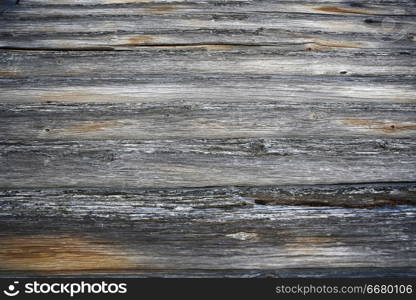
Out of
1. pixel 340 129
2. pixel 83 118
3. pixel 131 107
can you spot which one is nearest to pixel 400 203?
pixel 340 129

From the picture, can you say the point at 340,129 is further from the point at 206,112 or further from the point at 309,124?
the point at 206,112

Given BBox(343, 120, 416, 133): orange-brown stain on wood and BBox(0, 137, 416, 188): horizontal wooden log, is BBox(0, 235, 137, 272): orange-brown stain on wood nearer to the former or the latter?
BBox(0, 137, 416, 188): horizontal wooden log

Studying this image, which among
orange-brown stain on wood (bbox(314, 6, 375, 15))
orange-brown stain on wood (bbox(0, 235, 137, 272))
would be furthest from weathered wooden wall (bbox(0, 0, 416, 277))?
orange-brown stain on wood (bbox(314, 6, 375, 15))

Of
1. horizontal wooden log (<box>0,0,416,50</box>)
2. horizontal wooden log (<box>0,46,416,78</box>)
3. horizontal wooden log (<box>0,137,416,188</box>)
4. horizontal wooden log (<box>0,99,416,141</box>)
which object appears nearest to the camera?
horizontal wooden log (<box>0,137,416,188</box>)

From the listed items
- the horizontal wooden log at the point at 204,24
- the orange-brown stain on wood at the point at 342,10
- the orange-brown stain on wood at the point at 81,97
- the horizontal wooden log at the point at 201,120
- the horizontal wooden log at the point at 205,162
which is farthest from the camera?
the orange-brown stain on wood at the point at 342,10

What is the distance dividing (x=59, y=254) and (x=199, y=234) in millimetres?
359

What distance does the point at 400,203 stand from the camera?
108 centimetres

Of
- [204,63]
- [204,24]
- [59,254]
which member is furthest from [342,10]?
[59,254]

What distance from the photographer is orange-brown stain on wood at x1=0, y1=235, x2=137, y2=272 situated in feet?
3.17

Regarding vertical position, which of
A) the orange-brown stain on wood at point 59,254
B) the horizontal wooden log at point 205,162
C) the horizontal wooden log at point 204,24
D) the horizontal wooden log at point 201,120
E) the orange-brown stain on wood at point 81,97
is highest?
the horizontal wooden log at point 204,24

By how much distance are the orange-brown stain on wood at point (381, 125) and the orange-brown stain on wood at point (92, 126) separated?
79cm

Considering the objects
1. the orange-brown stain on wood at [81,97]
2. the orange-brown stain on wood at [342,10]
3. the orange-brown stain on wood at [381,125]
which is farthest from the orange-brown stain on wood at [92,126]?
the orange-brown stain on wood at [342,10]

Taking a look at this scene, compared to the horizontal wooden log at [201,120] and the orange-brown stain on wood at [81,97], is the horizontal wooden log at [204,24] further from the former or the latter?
the horizontal wooden log at [201,120]

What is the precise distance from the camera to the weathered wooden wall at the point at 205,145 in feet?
3.27
